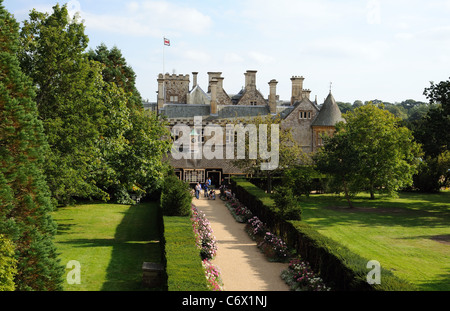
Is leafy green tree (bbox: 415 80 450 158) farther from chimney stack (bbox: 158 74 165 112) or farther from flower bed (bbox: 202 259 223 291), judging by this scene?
chimney stack (bbox: 158 74 165 112)

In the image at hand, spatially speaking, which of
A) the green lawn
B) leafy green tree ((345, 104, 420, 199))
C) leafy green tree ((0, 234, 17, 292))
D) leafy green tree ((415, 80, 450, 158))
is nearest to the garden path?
the green lawn

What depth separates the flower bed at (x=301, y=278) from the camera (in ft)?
56.3

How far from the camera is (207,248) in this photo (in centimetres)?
2219

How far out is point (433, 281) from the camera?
19188 millimetres

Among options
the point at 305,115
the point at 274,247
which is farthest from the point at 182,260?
the point at 305,115

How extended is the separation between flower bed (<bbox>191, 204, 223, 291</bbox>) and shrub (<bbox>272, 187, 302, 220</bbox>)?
397cm

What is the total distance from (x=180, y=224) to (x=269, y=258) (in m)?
4.52

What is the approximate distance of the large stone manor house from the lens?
174 feet

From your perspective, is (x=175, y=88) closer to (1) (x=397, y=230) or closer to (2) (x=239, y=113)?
(2) (x=239, y=113)

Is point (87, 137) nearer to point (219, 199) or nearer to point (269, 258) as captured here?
point (269, 258)

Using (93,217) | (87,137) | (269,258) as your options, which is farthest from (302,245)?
(93,217)
